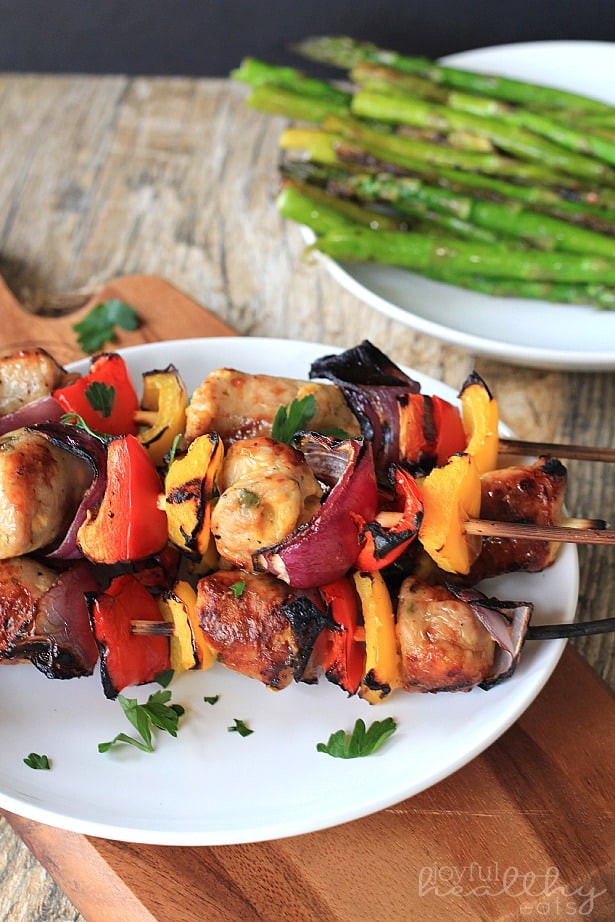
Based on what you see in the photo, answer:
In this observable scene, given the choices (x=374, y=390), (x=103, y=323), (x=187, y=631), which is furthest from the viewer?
(x=103, y=323)

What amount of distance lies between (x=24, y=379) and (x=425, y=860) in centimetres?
178

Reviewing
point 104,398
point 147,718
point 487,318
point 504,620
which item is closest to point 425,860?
point 504,620

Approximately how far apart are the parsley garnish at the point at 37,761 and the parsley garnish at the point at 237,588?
2.23 ft

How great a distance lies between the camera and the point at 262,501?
2271 millimetres

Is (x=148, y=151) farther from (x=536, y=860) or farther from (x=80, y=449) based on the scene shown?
(x=536, y=860)

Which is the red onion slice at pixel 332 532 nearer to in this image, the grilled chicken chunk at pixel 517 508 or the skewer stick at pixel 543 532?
the skewer stick at pixel 543 532

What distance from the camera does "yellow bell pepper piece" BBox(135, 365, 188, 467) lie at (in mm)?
2725

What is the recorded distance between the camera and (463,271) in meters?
4.05

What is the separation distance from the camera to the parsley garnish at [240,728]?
254cm

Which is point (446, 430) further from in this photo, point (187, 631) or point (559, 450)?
point (187, 631)

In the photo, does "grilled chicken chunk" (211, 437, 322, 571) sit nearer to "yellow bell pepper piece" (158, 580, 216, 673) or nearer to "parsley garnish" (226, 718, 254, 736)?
"yellow bell pepper piece" (158, 580, 216, 673)

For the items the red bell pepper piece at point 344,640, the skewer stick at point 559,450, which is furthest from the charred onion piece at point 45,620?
the skewer stick at point 559,450

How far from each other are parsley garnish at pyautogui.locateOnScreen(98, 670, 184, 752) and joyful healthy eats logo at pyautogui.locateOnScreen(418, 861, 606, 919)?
0.77 meters

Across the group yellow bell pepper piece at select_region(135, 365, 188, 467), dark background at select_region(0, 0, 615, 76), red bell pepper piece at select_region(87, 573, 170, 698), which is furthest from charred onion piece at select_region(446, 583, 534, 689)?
dark background at select_region(0, 0, 615, 76)
